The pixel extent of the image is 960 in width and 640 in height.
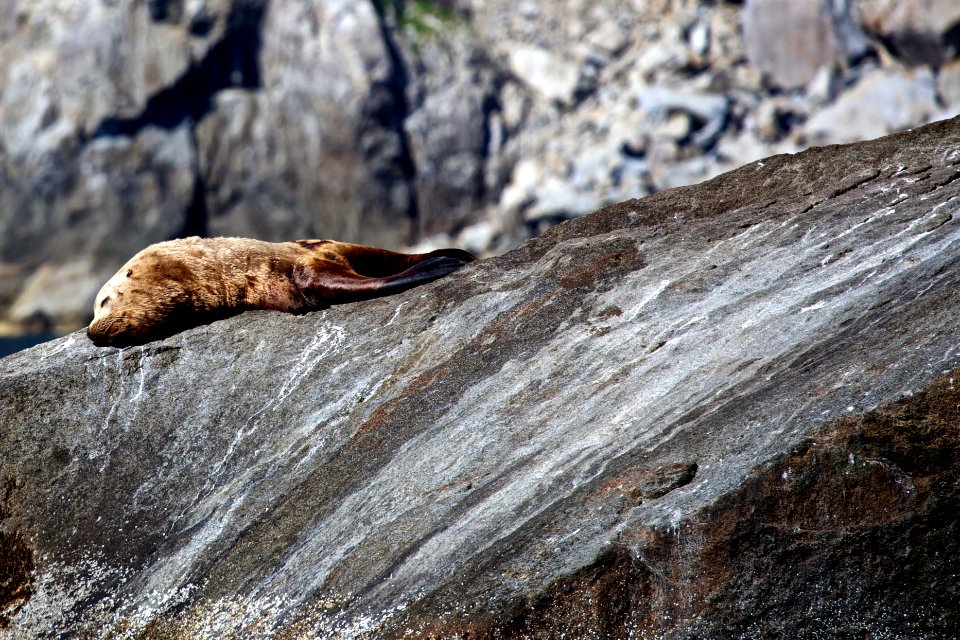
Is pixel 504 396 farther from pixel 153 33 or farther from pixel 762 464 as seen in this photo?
pixel 153 33

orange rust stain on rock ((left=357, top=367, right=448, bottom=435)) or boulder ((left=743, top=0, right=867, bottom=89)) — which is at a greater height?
orange rust stain on rock ((left=357, top=367, right=448, bottom=435))

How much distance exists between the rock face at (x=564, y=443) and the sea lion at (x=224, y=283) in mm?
153

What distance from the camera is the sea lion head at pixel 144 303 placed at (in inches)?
274

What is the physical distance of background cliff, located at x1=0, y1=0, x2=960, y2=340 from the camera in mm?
42938

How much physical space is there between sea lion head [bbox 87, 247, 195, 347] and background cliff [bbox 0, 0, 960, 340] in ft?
114

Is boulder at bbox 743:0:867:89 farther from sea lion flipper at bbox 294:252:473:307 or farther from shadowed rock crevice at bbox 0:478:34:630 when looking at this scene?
shadowed rock crevice at bbox 0:478:34:630

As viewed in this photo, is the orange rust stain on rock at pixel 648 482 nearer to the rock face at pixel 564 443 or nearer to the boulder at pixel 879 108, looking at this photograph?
the rock face at pixel 564 443

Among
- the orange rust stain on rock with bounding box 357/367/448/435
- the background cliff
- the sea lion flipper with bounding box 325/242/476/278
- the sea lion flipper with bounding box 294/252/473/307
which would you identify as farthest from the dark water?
the orange rust stain on rock with bounding box 357/367/448/435

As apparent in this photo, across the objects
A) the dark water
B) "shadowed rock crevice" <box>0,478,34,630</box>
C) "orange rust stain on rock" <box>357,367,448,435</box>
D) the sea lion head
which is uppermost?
the sea lion head

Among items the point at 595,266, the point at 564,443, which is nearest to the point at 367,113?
the point at 595,266

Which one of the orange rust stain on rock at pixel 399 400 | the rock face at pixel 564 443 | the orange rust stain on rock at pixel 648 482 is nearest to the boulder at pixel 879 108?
the rock face at pixel 564 443

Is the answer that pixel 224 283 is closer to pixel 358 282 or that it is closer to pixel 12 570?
pixel 358 282

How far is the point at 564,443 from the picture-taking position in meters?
5.57

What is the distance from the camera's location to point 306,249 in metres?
7.84
